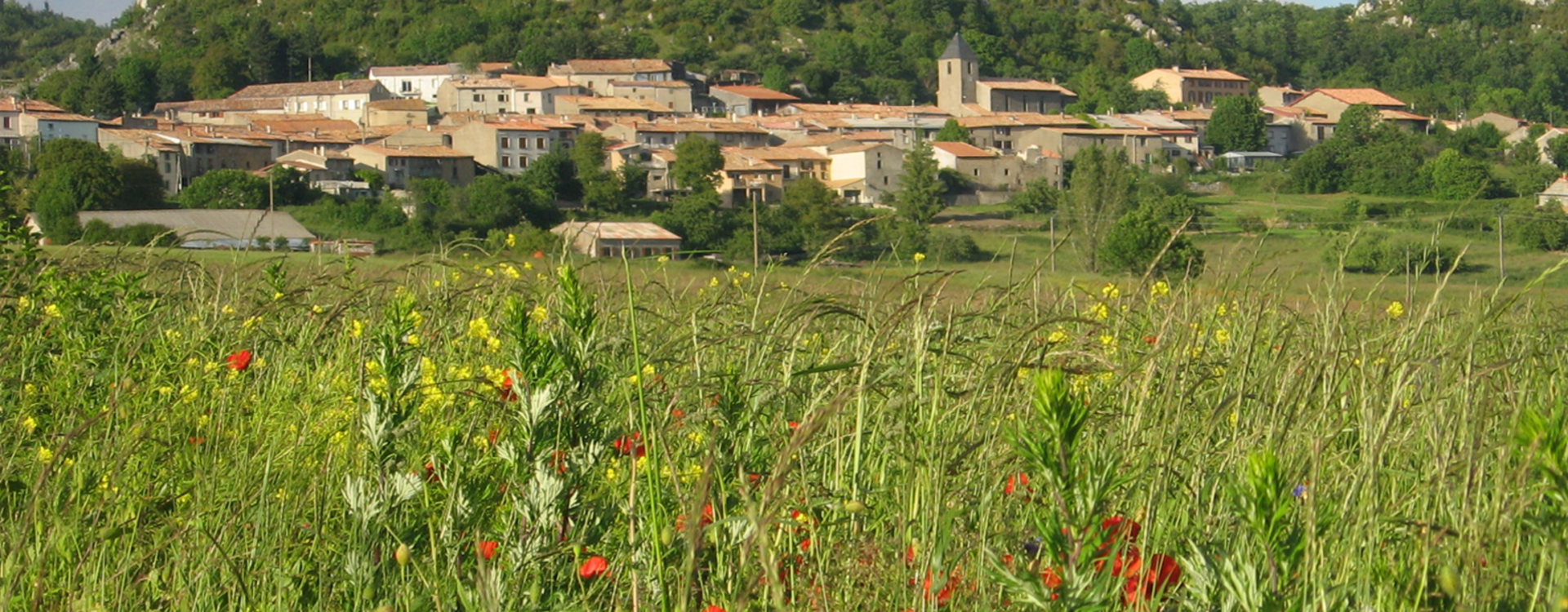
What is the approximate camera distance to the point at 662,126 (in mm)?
69875

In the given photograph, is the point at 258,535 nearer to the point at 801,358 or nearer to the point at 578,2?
the point at 801,358

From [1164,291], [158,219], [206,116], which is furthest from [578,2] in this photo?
[1164,291]

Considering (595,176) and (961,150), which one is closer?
(595,176)

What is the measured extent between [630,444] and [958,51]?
95508 millimetres

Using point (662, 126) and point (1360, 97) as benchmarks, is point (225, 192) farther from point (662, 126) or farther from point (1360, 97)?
point (1360, 97)

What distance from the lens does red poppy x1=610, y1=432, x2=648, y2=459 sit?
198 cm

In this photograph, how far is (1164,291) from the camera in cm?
400

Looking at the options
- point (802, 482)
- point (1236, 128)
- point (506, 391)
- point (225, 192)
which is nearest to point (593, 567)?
point (802, 482)

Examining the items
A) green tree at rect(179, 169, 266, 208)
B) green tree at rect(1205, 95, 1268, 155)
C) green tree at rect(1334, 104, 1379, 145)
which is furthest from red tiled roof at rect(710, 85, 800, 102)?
green tree at rect(179, 169, 266, 208)

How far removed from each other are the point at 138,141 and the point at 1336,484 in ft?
204

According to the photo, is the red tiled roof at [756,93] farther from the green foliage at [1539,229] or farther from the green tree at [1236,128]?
the green foliage at [1539,229]

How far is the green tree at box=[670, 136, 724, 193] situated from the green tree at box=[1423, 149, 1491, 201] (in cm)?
2817

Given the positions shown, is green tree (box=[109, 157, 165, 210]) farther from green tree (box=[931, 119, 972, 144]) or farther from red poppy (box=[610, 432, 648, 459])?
red poppy (box=[610, 432, 648, 459])

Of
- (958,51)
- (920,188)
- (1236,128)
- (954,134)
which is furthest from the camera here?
(958,51)
